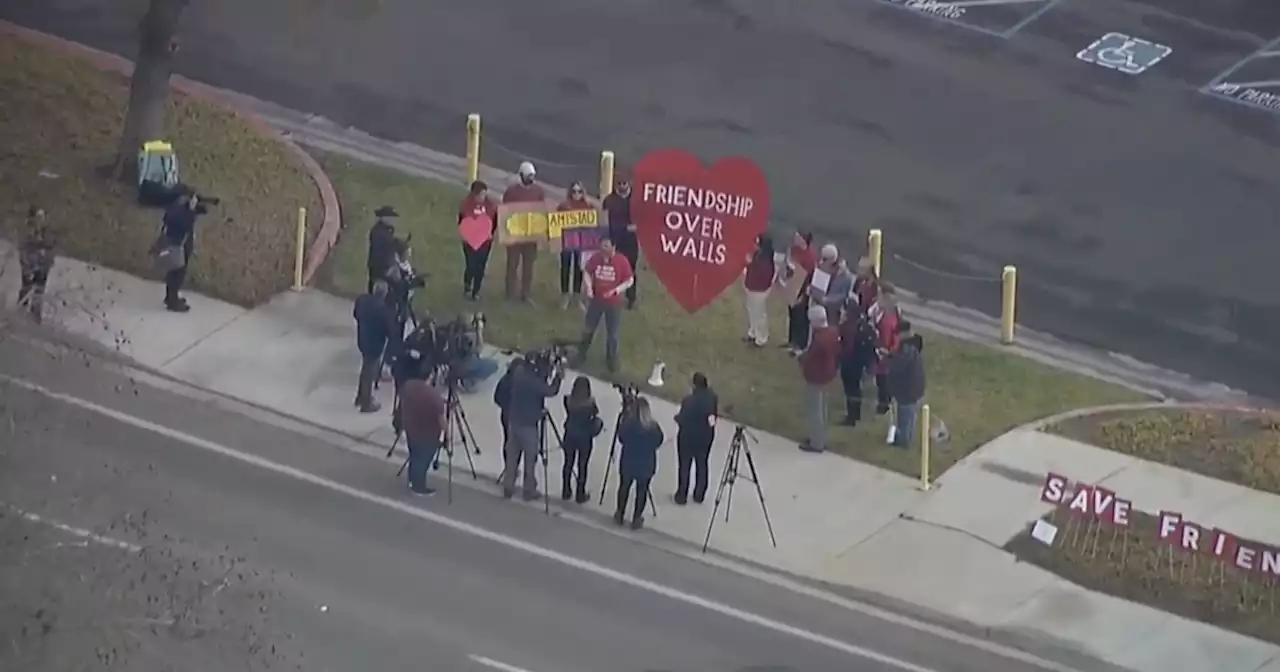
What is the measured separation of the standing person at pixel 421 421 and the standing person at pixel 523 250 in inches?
166

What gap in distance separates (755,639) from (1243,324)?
8.92 metres

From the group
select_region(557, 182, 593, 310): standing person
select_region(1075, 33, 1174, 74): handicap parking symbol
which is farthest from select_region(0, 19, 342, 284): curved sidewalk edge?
select_region(1075, 33, 1174, 74): handicap parking symbol

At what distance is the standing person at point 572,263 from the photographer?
92.3 feet

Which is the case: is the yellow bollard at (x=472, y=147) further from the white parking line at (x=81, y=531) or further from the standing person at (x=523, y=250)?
the white parking line at (x=81, y=531)

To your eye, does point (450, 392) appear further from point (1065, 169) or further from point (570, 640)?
point (1065, 169)

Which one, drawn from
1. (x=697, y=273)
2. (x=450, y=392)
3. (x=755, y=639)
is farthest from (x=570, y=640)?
(x=697, y=273)

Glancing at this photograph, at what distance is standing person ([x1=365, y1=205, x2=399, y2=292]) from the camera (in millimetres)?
27438

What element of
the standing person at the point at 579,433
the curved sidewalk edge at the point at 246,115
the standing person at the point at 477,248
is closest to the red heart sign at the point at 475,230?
the standing person at the point at 477,248

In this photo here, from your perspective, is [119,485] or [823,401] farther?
[823,401]

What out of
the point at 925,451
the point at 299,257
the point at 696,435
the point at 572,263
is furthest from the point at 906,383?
the point at 299,257

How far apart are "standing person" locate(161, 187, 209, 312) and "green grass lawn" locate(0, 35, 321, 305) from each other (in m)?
0.54

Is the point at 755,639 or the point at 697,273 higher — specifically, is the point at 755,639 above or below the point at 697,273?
below

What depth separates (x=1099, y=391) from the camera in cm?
2786

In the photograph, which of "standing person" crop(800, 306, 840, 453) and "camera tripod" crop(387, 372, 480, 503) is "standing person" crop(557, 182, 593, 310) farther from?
"standing person" crop(800, 306, 840, 453)
